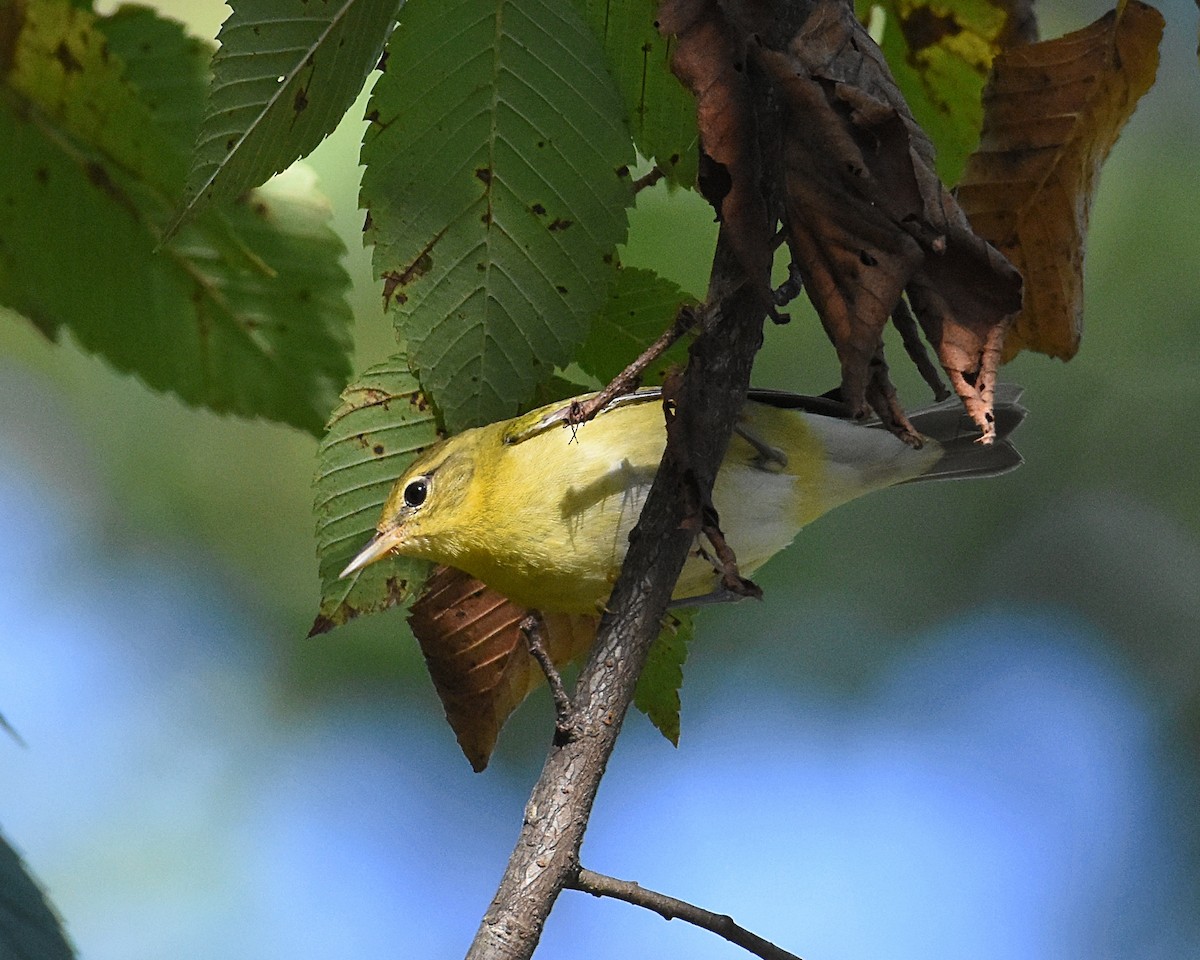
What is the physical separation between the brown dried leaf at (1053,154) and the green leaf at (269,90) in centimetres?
84

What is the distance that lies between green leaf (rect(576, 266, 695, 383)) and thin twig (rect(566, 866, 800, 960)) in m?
0.75

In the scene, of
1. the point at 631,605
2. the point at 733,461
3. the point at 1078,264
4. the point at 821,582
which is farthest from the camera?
the point at 821,582

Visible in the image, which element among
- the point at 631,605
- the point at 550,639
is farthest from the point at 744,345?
the point at 550,639

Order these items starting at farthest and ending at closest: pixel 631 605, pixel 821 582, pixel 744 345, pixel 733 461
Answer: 1. pixel 821 582
2. pixel 733 461
3. pixel 631 605
4. pixel 744 345

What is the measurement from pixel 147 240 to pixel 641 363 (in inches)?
41.7

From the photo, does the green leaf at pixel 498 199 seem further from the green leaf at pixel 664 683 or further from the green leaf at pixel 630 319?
the green leaf at pixel 664 683

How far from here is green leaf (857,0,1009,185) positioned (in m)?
1.97

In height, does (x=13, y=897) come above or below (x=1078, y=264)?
below

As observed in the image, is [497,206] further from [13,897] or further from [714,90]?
[13,897]

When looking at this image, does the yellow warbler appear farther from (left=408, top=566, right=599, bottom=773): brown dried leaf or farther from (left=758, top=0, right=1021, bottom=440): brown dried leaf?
(left=758, top=0, right=1021, bottom=440): brown dried leaf

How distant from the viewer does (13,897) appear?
3.97 feet

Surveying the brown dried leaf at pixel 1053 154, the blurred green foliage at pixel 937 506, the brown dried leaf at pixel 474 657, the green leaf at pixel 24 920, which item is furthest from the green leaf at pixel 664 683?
the blurred green foliage at pixel 937 506

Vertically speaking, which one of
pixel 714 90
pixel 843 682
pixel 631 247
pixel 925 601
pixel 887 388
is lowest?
pixel 887 388

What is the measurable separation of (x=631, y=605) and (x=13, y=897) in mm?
713
